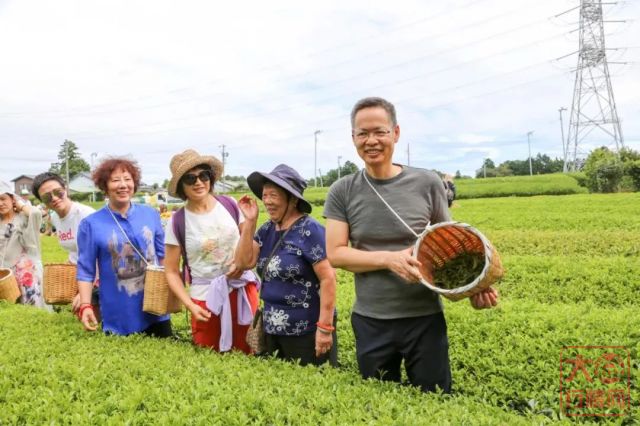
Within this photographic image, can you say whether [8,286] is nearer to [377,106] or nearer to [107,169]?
[107,169]

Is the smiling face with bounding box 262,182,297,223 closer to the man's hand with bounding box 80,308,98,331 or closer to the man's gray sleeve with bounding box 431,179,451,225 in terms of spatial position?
the man's gray sleeve with bounding box 431,179,451,225

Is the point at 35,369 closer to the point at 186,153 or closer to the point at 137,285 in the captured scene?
the point at 137,285

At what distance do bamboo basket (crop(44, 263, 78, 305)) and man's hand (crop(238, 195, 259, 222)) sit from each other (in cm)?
185

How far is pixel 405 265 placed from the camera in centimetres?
236

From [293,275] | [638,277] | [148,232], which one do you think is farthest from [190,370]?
[638,277]

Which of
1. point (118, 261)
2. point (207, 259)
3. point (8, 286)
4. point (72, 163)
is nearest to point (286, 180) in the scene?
point (207, 259)

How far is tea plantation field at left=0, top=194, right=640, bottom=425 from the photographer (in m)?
2.38

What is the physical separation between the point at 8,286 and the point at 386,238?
486 cm

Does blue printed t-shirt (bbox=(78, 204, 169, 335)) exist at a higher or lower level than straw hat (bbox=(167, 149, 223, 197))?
lower

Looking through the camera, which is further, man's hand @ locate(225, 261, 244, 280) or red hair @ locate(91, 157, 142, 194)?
red hair @ locate(91, 157, 142, 194)

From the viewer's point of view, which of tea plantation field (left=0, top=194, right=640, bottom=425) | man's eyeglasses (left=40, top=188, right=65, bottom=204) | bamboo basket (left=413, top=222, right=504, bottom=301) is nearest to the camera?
bamboo basket (left=413, top=222, right=504, bottom=301)

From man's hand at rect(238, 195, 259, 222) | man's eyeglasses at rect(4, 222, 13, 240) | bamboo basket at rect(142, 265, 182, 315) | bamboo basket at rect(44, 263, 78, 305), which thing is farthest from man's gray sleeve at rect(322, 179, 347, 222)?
man's eyeglasses at rect(4, 222, 13, 240)

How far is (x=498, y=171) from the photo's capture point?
2793 inches

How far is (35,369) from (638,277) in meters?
6.53
